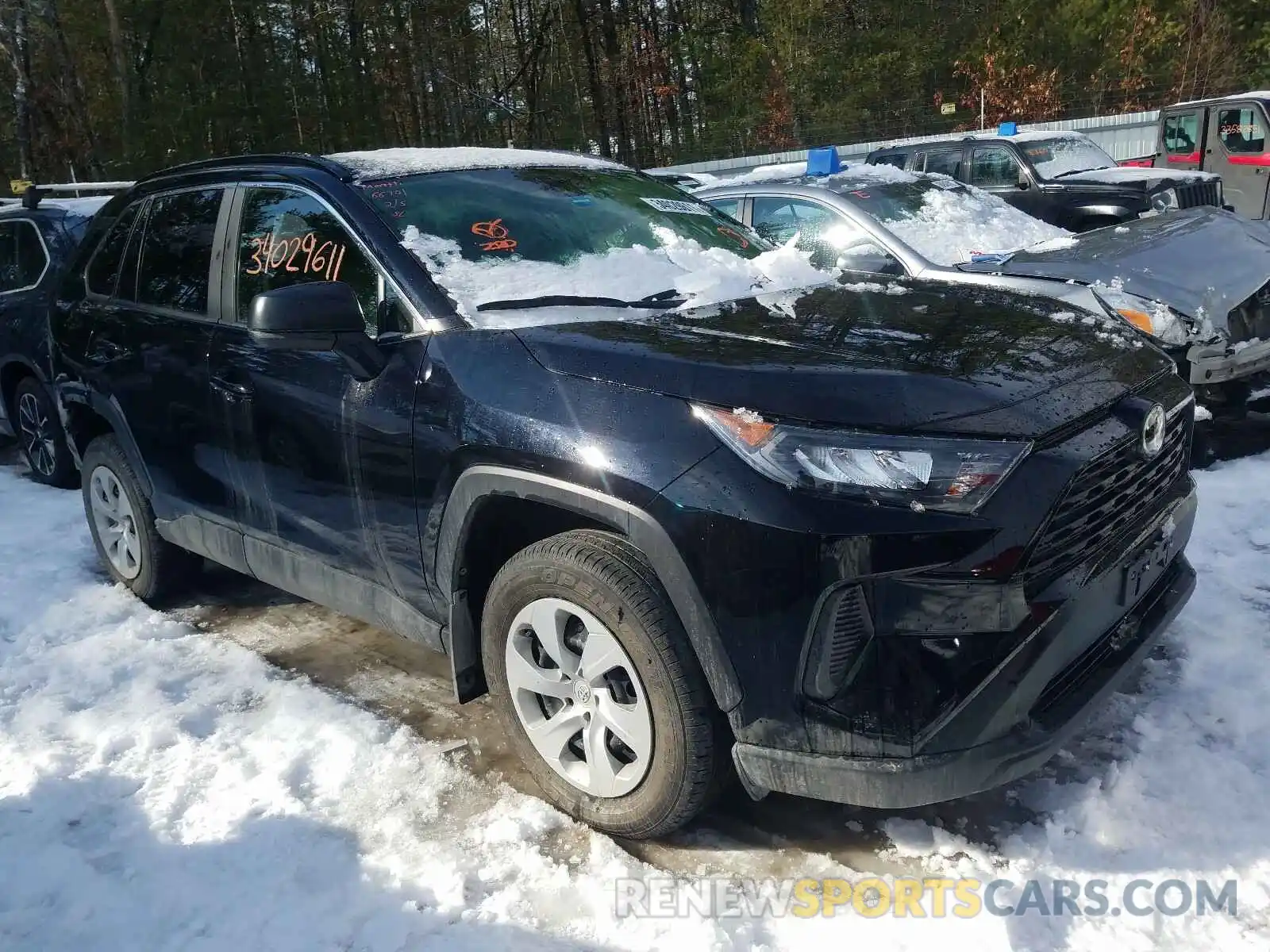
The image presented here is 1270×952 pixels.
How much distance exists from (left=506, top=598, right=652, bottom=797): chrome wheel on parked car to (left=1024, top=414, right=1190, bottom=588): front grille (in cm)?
99

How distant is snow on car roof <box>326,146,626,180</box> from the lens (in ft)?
11.3

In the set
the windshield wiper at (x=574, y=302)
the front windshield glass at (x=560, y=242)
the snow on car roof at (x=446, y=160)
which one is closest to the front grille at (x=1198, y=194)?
the front windshield glass at (x=560, y=242)

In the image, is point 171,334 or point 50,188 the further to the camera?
point 50,188

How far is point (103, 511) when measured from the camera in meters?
4.65

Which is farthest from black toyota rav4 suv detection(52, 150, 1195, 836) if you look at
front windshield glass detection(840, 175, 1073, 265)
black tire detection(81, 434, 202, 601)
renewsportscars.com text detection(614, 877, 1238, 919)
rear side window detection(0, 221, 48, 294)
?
rear side window detection(0, 221, 48, 294)

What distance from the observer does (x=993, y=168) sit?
36.6ft

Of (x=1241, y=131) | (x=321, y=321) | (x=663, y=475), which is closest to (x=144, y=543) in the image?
(x=321, y=321)

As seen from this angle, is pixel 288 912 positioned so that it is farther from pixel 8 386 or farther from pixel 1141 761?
pixel 8 386

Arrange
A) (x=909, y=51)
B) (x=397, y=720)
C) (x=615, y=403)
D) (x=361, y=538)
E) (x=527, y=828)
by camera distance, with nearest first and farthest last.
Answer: (x=615, y=403)
(x=527, y=828)
(x=361, y=538)
(x=397, y=720)
(x=909, y=51)

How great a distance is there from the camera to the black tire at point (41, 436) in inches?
253

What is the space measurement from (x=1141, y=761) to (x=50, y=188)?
7503mm

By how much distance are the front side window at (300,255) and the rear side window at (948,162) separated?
9.44 m

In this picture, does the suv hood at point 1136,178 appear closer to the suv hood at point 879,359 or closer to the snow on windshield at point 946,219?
the snow on windshield at point 946,219

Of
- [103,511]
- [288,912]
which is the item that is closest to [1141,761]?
[288,912]
